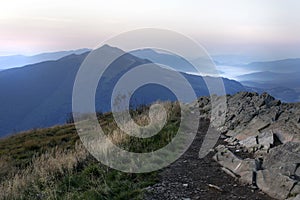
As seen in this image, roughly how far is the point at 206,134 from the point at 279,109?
8.50 ft

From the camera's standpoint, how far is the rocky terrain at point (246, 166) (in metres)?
6.60

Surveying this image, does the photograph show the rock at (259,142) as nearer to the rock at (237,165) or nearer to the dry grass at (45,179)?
the rock at (237,165)

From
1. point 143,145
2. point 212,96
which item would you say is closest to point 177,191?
point 143,145

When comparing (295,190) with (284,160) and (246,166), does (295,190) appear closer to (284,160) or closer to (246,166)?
(284,160)

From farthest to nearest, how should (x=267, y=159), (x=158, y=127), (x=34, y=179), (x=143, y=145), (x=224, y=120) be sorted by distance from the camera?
(x=224, y=120)
(x=158, y=127)
(x=143, y=145)
(x=34, y=179)
(x=267, y=159)

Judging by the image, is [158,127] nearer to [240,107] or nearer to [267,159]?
[240,107]

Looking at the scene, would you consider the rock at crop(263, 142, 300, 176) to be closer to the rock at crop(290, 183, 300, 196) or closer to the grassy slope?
the rock at crop(290, 183, 300, 196)

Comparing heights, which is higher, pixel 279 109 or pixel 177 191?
pixel 279 109

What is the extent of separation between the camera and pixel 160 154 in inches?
356

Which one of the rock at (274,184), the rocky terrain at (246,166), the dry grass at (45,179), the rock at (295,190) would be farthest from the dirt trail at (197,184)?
the dry grass at (45,179)

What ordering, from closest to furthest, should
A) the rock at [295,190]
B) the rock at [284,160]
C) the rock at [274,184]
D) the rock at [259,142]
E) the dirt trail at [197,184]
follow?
the rock at [295,190], the rock at [274,184], the dirt trail at [197,184], the rock at [284,160], the rock at [259,142]

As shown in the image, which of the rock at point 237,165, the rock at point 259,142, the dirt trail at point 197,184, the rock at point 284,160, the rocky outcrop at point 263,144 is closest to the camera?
the dirt trail at point 197,184

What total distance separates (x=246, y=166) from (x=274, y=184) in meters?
1.01

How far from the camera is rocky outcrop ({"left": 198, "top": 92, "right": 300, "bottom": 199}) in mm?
6691
